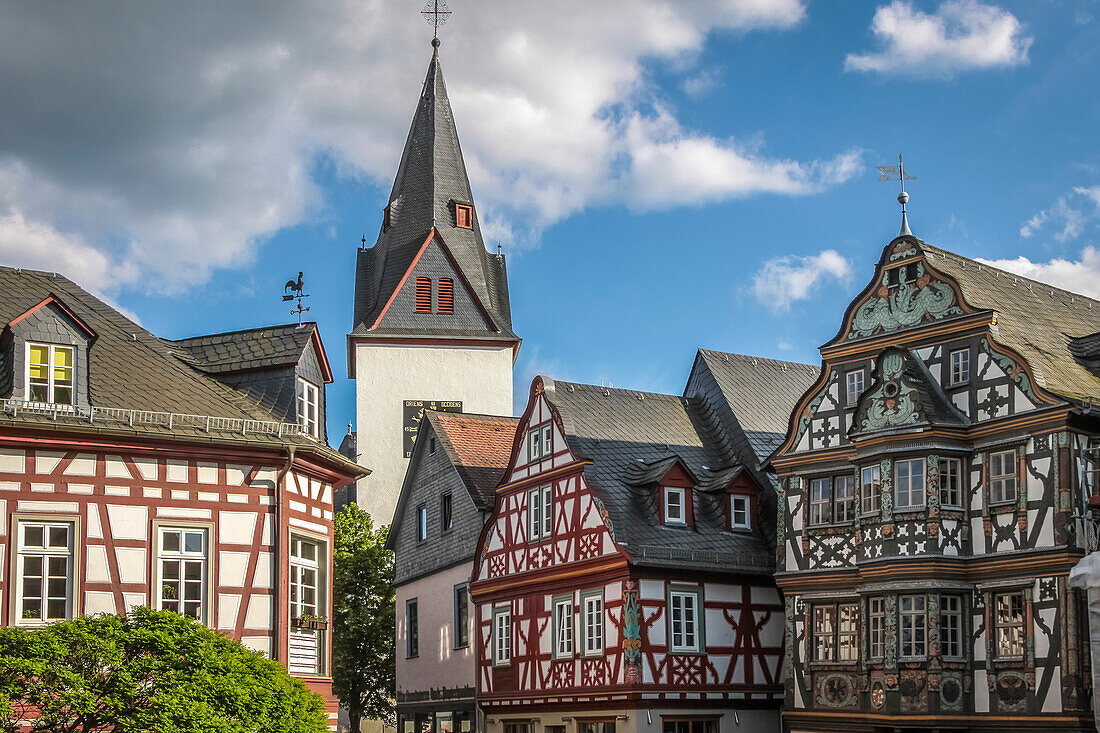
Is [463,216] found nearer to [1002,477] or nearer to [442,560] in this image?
[442,560]

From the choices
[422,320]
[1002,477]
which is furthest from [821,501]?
[422,320]

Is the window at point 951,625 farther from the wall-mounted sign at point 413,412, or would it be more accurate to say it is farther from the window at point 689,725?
the wall-mounted sign at point 413,412

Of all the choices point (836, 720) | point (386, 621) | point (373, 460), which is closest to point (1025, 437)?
point (836, 720)


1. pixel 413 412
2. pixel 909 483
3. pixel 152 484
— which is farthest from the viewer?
pixel 413 412

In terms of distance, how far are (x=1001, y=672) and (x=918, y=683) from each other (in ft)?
5.05

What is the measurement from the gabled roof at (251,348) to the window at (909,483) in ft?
36.7

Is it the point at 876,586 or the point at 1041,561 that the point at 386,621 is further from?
the point at 1041,561

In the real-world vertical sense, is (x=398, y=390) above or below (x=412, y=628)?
above

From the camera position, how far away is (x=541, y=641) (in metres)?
33.3

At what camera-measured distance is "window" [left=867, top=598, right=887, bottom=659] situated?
27.8 metres

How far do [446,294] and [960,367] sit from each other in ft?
121

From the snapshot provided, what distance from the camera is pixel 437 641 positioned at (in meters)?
38.6

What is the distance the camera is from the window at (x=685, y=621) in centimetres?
3111

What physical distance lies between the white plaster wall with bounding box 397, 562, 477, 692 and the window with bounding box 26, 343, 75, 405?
641 inches
